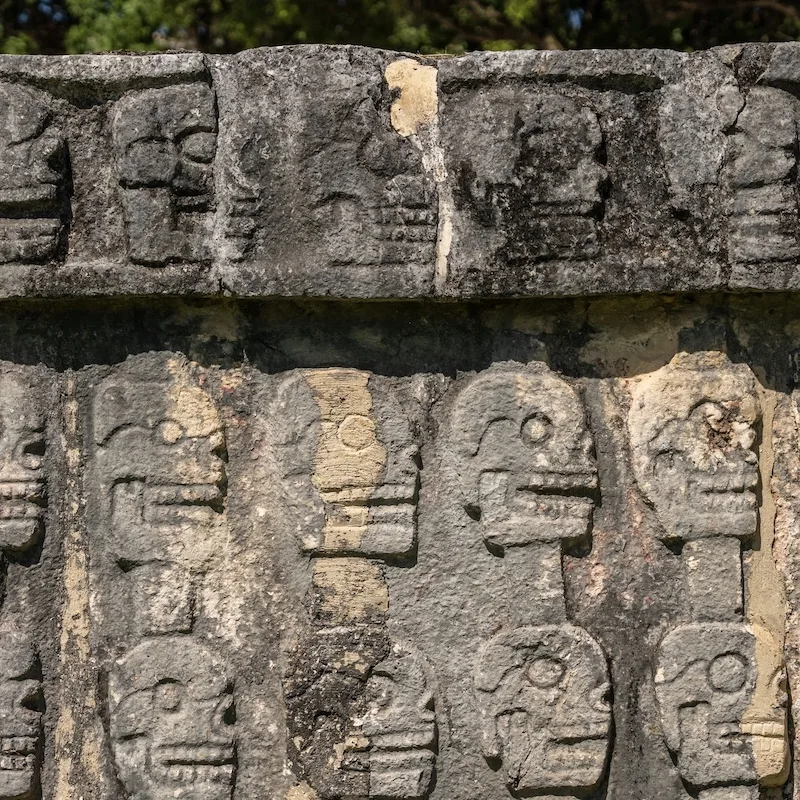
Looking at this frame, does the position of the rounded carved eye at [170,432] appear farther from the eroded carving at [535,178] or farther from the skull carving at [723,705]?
the skull carving at [723,705]

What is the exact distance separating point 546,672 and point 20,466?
3.93ft

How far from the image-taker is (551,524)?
2584 mm

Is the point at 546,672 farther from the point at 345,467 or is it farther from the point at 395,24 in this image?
the point at 395,24

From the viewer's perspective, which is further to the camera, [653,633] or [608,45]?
[608,45]

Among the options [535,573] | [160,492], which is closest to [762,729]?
[535,573]

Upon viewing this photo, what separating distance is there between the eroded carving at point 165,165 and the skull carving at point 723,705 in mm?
1308

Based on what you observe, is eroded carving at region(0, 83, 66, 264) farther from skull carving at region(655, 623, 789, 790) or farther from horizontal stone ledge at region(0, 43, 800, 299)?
skull carving at region(655, 623, 789, 790)

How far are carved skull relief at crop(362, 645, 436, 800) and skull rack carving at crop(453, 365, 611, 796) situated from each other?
0.40 ft

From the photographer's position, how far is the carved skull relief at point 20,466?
2.58 metres

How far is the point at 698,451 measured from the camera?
102 inches

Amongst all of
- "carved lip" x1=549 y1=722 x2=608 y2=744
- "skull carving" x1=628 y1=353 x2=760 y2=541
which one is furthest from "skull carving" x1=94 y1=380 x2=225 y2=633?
"skull carving" x1=628 y1=353 x2=760 y2=541

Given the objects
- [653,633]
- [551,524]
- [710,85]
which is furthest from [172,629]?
[710,85]

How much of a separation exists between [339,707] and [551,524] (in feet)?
1.93

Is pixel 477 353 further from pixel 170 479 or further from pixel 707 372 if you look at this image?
pixel 170 479
